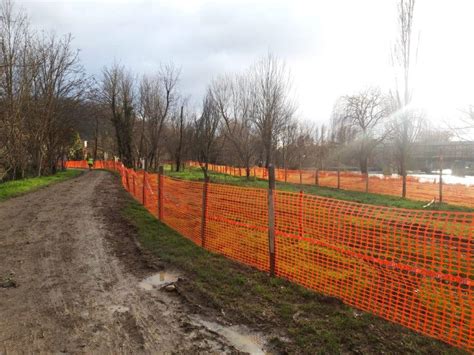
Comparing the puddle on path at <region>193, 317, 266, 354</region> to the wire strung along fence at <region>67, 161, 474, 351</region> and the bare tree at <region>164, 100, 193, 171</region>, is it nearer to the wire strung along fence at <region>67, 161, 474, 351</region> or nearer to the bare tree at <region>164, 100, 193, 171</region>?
the wire strung along fence at <region>67, 161, 474, 351</region>

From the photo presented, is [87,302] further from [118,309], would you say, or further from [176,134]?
[176,134]

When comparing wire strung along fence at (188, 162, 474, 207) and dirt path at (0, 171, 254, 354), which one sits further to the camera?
wire strung along fence at (188, 162, 474, 207)

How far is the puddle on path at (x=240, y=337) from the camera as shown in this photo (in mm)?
3000

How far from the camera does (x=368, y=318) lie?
3520mm

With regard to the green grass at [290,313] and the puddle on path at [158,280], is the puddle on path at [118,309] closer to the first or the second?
the puddle on path at [158,280]

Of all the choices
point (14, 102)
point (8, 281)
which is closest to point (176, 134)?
point (14, 102)

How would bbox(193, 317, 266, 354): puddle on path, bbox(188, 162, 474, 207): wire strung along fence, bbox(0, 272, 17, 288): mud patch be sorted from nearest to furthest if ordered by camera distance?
bbox(193, 317, 266, 354): puddle on path < bbox(0, 272, 17, 288): mud patch < bbox(188, 162, 474, 207): wire strung along fence

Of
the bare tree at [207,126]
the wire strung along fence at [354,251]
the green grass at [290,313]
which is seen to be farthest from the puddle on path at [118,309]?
the bare tree at [207,126]

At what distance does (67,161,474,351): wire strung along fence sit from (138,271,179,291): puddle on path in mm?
1206

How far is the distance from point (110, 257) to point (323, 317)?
386 cm

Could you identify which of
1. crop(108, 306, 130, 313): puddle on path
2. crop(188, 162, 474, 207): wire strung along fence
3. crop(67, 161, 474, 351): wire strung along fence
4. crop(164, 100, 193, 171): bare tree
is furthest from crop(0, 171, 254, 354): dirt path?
crop(164, 100, 193, 171): bare tree

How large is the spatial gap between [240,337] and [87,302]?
194 cm

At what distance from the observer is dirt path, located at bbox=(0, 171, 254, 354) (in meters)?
3.03

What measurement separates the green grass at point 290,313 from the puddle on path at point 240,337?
13 centimetres
